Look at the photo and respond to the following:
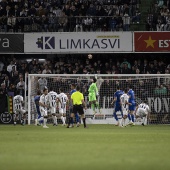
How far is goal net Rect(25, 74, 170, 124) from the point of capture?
3123 cm

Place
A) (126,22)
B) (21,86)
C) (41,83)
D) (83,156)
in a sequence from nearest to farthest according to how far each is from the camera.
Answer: (83,156) → (41,83) → (21,86) → (126,22)

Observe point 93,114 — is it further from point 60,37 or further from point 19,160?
point 19,160

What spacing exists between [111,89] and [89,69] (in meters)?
2.91

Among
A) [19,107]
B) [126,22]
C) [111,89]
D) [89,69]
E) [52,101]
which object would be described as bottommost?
[19,107]

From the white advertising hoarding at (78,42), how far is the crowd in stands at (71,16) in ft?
1.14

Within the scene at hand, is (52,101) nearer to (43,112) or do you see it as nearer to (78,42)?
(43,112)

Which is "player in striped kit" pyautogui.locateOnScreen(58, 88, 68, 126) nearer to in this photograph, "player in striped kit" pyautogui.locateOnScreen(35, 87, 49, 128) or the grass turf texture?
"player in striped kit" pyautogui.locateOnScreen(35, 87, 49, 128)

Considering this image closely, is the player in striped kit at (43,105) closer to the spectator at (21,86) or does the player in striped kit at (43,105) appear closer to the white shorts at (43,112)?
the white shorts at (43,112)

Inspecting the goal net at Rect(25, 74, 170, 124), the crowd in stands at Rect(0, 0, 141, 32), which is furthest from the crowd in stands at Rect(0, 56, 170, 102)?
the crowd in stands at Rect(0, 0, 141, 32)

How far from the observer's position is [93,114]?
31.9 metres

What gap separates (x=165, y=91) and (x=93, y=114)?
393 cm

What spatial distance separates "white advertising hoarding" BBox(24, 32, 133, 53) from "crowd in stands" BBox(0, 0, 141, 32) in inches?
13.7

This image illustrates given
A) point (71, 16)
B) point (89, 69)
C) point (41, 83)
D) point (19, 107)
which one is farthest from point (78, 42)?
point (19, 107)

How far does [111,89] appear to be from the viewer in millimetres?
32062
